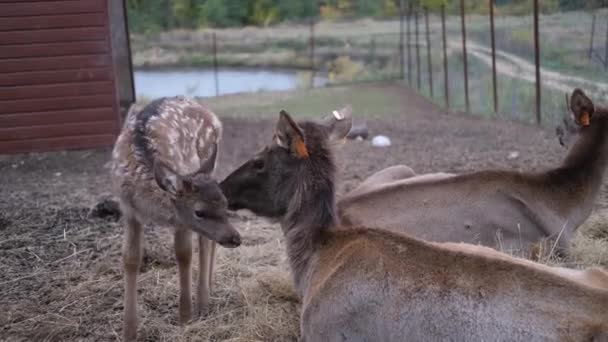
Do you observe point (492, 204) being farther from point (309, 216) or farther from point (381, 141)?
point (381, 141)

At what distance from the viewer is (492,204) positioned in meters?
7.00

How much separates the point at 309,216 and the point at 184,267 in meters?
1.41

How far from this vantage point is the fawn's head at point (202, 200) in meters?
5.67

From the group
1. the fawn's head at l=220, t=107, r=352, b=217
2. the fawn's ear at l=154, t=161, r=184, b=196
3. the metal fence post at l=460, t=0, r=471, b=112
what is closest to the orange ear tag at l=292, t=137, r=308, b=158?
the fawn's head at l=220, t=107, r=352, b=217

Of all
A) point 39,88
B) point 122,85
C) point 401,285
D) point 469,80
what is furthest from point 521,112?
point 401,285

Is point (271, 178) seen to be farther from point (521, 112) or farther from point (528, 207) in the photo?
point (521, 112)

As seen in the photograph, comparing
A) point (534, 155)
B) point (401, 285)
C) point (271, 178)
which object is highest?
point (271, 178)

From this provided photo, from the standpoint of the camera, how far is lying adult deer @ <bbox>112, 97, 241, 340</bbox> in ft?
18.7

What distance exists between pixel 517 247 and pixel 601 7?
258 inches

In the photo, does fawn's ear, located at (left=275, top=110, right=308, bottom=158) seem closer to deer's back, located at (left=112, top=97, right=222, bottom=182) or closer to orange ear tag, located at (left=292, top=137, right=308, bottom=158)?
orange ear tag, located at (left=292, top=137, right=308, bottom=158)

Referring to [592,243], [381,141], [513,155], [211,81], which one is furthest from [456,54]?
[592,243]

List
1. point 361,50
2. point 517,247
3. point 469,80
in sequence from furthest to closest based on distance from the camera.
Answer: point 361,50 → point 469,80 → point 517,247

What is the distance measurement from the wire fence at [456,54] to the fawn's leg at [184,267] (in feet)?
24.0

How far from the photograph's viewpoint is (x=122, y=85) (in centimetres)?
1390
